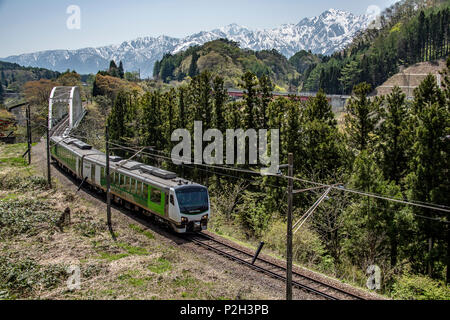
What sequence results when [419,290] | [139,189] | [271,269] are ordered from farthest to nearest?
1. [139,189]
2. [419,290]
3. [271,269]

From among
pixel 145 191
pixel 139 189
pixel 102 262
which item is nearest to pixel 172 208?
pixel 145 191

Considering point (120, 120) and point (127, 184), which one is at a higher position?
point (120, 120)

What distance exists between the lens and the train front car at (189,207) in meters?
22.2

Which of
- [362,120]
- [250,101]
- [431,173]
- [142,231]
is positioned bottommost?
[142,231]

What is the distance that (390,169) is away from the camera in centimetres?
2994

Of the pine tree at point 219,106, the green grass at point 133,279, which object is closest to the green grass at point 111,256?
the green grass at point 133,279

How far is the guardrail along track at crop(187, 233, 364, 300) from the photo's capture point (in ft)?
54.0

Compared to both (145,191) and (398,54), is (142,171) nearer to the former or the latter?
(145,191)

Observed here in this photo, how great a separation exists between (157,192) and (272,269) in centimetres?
857

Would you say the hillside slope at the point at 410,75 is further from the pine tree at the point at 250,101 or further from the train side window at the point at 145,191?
the train side window at the point at 145,191

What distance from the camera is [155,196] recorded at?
2405 cm

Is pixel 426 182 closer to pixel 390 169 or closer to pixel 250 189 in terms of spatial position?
pixel 390 169

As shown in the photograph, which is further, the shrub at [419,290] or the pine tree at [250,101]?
the pine tree at [250,101]

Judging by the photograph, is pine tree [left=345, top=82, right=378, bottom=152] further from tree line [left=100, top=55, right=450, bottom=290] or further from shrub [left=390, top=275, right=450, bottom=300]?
shrub [left=390, top=275, right=450, bottom=300]
